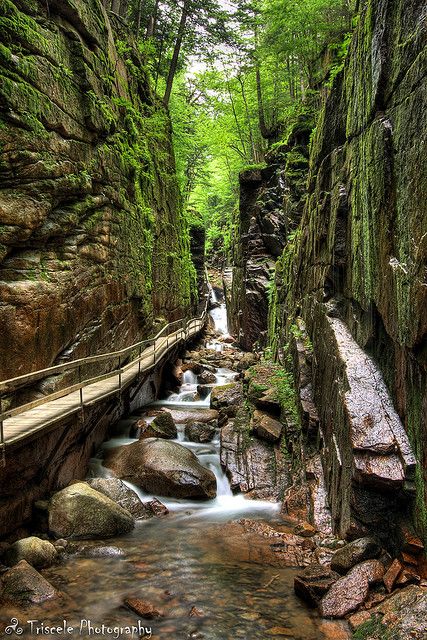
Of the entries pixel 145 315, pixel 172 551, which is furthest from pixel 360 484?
pixel 145 315

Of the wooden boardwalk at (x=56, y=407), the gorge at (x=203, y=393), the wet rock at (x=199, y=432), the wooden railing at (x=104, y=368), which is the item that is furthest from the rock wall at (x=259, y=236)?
the wooden boardwalk at (x=56, y=407)

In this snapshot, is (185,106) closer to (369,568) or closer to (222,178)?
(222,178)

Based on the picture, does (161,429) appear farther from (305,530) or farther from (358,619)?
(358,619)

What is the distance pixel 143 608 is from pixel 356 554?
9.33ft

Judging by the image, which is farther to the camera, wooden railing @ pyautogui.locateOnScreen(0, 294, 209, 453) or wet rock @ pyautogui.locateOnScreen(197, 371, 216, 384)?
wet rock @ pyautogui.locateOnScreen(197, 371, 216, 384)

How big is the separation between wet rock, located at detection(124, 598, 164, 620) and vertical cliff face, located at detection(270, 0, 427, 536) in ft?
9.41

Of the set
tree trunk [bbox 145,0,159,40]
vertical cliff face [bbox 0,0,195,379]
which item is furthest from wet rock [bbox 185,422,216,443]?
tree trunk [bbox 145,0,159,40]

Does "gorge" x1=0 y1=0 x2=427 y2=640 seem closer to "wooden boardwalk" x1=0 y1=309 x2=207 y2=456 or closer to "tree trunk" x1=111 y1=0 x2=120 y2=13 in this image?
"wooden boardwalk" x1=0 y1=309 x2=207 y2=456

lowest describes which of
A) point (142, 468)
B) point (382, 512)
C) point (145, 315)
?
point (142, 468)

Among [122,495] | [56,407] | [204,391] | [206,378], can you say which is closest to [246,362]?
[206,378]

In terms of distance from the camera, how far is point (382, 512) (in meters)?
5.68

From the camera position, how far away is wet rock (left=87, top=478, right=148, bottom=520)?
8461 mm

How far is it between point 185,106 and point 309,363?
2619 centimetres

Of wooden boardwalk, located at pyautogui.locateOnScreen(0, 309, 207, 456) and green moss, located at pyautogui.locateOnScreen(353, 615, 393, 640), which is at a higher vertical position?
wooden boardwalk, located at pyautogui.locateOnScreen(0, 309, 207, 456)
